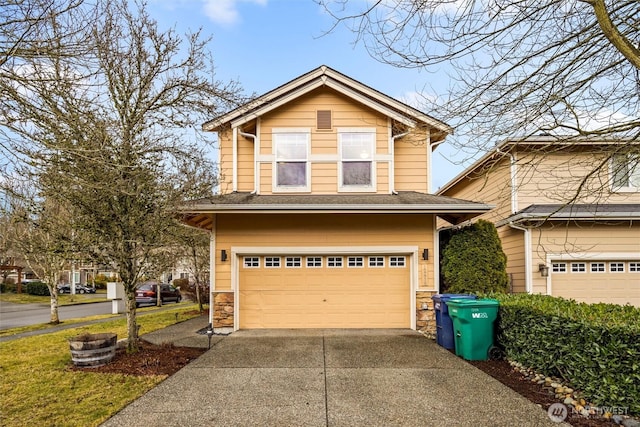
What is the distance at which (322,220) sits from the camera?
33.1 feet

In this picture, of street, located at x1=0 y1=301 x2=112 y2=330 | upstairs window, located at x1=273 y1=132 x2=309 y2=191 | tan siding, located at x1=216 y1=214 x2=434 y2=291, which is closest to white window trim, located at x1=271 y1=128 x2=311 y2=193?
upstairs window, located at x1=273 y1=132 x2=309 y2=191

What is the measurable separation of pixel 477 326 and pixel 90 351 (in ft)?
21.8

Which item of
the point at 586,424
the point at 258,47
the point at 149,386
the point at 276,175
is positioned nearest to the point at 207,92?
the point at 258,47

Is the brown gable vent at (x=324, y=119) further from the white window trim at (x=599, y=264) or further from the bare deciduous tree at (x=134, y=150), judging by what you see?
the white window trim at (x=599, y=264)

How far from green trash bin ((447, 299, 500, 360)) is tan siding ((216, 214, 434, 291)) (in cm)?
270

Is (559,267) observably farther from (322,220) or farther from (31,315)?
(31,315)

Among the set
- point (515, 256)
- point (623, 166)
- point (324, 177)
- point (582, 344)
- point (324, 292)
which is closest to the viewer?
point (582, 344)

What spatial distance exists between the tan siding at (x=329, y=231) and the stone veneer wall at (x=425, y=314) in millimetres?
217

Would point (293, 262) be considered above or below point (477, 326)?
above

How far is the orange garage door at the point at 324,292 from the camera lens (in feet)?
33.0

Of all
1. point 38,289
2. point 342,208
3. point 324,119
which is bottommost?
point 38,289

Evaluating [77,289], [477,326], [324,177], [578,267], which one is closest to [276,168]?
[324,177]

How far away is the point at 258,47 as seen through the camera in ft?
27.5

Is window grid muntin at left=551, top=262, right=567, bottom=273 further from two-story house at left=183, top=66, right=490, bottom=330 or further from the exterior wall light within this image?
two-story house at left=183, top=66, right=490, bottom=330
